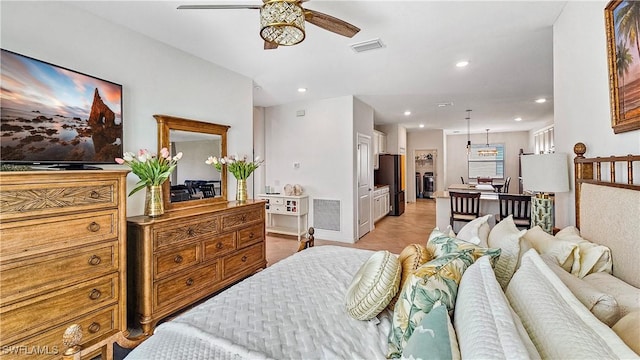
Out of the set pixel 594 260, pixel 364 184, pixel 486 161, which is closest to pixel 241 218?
pixel 594 260

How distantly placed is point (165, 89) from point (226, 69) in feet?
3.04

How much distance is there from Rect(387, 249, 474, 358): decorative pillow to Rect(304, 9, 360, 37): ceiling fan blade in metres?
1.74

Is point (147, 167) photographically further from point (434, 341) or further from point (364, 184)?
point (364, 184)

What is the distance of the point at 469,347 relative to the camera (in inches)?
26.3

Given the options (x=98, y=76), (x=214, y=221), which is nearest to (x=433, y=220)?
(x=214, y=221)

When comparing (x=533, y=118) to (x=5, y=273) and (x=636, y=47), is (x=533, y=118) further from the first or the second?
(x=5, y=273)

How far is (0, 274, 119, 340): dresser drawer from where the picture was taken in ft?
4.87

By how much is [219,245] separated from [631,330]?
283 centimetres

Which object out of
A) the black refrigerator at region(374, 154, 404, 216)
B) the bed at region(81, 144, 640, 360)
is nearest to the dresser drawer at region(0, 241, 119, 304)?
the bed at region(81, 144, 640, 360)

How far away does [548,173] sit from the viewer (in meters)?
1.98

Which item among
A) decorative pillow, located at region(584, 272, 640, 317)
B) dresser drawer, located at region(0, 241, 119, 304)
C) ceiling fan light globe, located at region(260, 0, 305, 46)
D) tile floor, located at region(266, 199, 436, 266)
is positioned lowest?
tile floor, located at region(266, 199, 436, 266)

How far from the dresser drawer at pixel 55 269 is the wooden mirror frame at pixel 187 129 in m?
0.92

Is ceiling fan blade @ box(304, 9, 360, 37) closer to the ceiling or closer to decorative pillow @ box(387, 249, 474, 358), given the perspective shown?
the ceiling

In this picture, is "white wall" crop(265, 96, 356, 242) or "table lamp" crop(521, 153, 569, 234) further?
"white wall" crop(265, 96, 356, 242)
